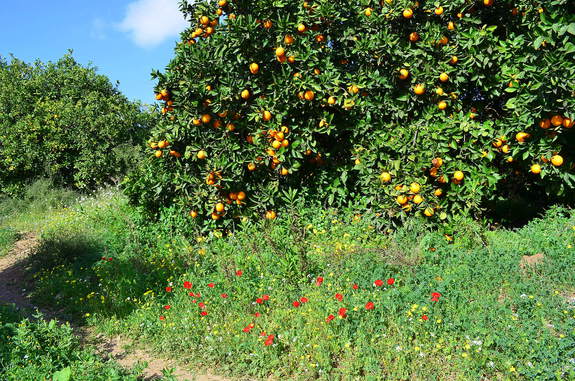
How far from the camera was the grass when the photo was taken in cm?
322

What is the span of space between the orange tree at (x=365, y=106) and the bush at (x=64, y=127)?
6054mm

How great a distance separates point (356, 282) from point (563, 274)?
1783 mm

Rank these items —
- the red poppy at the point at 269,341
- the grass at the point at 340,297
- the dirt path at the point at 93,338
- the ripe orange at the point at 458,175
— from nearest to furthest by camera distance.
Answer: the grass at the point at 340,297 < the red poppy at the point at 269,341 < the dirt path at the point at 93,338 < the ripe orange at the point at 458,175

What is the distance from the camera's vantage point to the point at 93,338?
173 inches

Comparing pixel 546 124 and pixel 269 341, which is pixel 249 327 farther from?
pixel 546 124

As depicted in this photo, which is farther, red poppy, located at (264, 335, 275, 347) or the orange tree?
the orange tree

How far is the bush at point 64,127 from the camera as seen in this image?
37.0 feet

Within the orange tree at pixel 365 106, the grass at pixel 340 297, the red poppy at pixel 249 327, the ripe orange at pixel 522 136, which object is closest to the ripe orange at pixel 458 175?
the orange tree at pixel 365 106

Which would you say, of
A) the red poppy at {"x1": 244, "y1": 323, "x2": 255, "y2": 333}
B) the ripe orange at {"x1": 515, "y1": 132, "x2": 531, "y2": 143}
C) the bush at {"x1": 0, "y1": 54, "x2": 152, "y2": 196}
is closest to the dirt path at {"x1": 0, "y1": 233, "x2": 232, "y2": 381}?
the red poppy at {"x1": 244, "y1": 323, "x2": 255, "y2": 333}

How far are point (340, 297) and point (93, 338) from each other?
2.53 metres

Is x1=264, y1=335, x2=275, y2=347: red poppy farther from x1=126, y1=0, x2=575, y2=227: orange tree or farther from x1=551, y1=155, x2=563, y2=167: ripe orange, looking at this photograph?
x1=551, y1=155, x2=563, y2=167: ripe orange

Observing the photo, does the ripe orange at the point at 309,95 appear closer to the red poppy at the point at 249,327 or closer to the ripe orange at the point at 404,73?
the ripe orange at the point at 404,73

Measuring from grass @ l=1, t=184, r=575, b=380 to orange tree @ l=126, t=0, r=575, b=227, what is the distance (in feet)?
1.57

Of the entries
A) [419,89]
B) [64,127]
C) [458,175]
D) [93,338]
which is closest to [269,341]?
[93,338]
